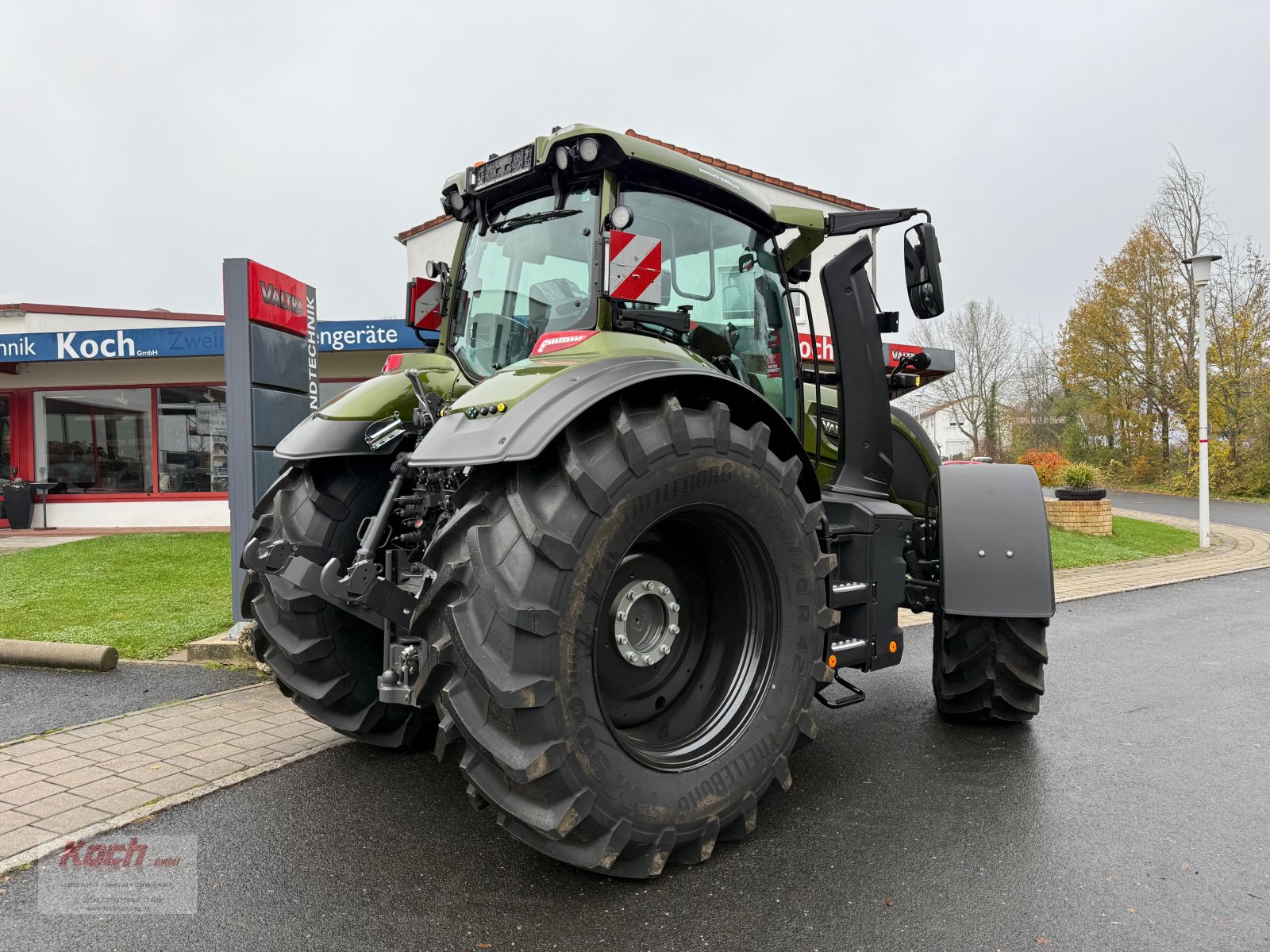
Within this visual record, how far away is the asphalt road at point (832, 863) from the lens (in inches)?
95.4

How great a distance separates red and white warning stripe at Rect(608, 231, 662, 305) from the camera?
9.71 ft

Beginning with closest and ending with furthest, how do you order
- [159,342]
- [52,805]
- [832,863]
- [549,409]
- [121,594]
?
[549,409]
[832,863]
[52,805]
[121,594]
[159,342]

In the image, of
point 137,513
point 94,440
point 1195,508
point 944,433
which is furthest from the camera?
point 944,433

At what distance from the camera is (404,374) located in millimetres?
3697

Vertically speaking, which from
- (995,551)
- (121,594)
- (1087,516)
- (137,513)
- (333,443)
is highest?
(333,443)

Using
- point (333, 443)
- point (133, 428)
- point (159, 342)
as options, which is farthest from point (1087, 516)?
point (133, 428)

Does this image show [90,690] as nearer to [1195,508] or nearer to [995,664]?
[995,664]

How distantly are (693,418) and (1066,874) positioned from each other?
77.6 inches

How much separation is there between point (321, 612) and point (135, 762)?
52.5 inches

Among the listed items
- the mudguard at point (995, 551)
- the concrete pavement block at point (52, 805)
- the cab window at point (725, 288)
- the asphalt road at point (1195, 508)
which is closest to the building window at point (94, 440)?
the concrete pavement block at point (52, 805)

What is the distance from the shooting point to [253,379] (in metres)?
5.76

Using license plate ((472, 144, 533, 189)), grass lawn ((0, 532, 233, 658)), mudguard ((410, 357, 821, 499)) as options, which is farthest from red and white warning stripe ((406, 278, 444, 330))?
grass lawn ((0, 532, 233, 658))

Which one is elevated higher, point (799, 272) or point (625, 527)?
point (799, 272)

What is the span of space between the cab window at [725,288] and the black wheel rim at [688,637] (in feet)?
2.90
